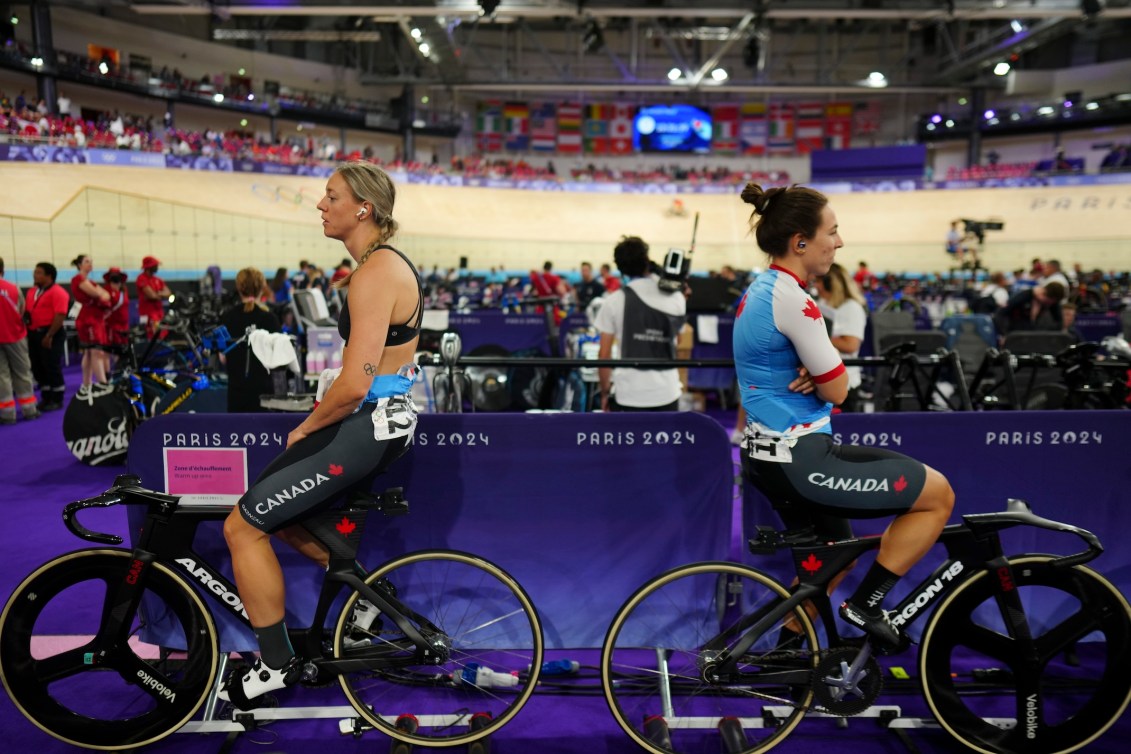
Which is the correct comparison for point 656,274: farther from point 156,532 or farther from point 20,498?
point 20,498

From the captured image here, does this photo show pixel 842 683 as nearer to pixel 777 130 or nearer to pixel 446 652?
pixel 446 652

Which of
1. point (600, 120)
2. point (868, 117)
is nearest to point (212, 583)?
point (600, 120)

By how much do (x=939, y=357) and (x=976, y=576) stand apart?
1761 millimetres

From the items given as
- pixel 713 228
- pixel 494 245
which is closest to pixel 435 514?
pixel 494 245

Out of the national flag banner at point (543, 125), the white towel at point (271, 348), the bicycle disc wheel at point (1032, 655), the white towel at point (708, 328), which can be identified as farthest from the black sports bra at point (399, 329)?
the national flag banner at point (543, 125)

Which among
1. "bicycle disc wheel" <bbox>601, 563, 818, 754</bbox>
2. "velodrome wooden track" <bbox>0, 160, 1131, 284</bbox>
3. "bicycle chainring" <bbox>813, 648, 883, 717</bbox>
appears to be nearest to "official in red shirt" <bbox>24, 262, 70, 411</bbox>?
"velodrome wooden track" <bbox>0, 160, 1131, 284</bbox>

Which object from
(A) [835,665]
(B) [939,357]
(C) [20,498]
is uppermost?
(B) [939,357]

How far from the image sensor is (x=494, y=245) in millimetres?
29031

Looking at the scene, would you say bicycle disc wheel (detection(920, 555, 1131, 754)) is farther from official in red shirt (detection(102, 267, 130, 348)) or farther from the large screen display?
the large screen display

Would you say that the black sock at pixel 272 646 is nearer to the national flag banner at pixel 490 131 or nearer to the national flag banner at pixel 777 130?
the national flag banner at pixel 490 131

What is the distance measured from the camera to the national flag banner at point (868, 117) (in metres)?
38.5

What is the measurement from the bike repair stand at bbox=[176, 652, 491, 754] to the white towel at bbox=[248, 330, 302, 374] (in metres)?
2.37

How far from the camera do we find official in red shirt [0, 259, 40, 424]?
8141mm

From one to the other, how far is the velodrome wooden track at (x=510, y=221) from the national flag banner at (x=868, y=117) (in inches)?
317
